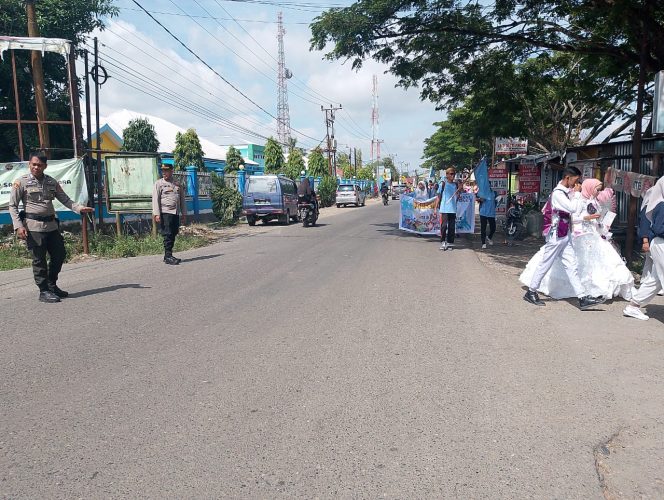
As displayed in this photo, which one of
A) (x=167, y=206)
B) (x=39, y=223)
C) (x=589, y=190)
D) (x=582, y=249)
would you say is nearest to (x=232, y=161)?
(x=167, y=206)

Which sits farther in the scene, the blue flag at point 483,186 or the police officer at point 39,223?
the blue flag at point 483,186

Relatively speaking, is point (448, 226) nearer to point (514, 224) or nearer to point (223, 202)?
point (514, 224)

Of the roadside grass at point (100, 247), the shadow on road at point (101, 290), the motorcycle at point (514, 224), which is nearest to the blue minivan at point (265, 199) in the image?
the roadside grass at point (100, 247)

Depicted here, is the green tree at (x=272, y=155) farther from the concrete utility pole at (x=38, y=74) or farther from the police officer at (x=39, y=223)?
the police officer at (x=39, y=223)

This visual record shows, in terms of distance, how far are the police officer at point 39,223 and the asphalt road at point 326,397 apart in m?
0.42

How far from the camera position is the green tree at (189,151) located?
36.8 metres

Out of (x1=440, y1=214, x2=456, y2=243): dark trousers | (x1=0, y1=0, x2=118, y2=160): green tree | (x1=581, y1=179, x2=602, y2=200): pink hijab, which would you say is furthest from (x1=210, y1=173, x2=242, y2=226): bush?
(x1=581, y1=179, x2=602, y2=200): pink hijab

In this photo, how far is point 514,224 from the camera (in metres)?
14.9

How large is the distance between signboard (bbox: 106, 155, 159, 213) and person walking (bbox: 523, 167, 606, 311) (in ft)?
32.6

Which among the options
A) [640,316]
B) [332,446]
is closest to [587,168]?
[640,316]

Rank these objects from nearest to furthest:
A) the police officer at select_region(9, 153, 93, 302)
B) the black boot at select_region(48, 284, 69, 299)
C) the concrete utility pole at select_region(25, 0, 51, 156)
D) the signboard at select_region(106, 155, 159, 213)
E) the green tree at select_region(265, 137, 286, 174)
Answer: the police officer at select_region(9, 153, 93, 302), the black boot at select_region(48, 284, 69, 299), the concrete utility pole at select_region(25, 0, 51, 156), the signboard at select_region(106, 155, 159, 213), the green tree at select_region(265, 137, 286, 174)

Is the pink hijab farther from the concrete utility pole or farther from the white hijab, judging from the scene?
the concrete utility pole

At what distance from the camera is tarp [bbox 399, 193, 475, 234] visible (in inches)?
599

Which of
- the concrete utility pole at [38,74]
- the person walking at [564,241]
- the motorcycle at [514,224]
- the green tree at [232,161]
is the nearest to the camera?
the person walking at [564,241]
